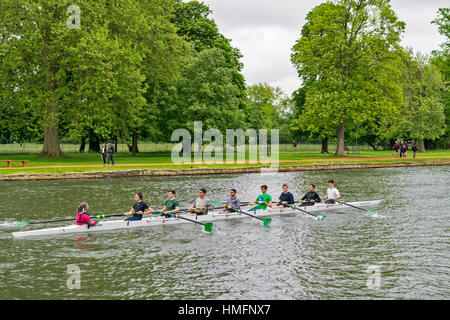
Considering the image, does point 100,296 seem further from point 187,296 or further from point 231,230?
point 231,230

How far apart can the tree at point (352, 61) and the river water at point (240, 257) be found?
30295 mm

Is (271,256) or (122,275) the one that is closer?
(122,275)

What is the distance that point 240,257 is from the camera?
14016 mm

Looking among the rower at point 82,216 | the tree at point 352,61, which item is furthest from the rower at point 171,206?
the tree at point 352,61

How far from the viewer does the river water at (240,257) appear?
36.4 ft

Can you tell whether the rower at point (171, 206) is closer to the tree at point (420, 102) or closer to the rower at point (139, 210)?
the rower at point (139, 210)

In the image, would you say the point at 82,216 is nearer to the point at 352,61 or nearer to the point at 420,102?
the point at 352,61

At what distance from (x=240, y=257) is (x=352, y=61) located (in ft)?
154

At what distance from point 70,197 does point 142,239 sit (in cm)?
1109

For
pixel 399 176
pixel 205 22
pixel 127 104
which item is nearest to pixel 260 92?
pixel 205 22

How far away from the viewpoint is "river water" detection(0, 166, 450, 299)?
11.1 metres

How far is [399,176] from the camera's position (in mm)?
39281
